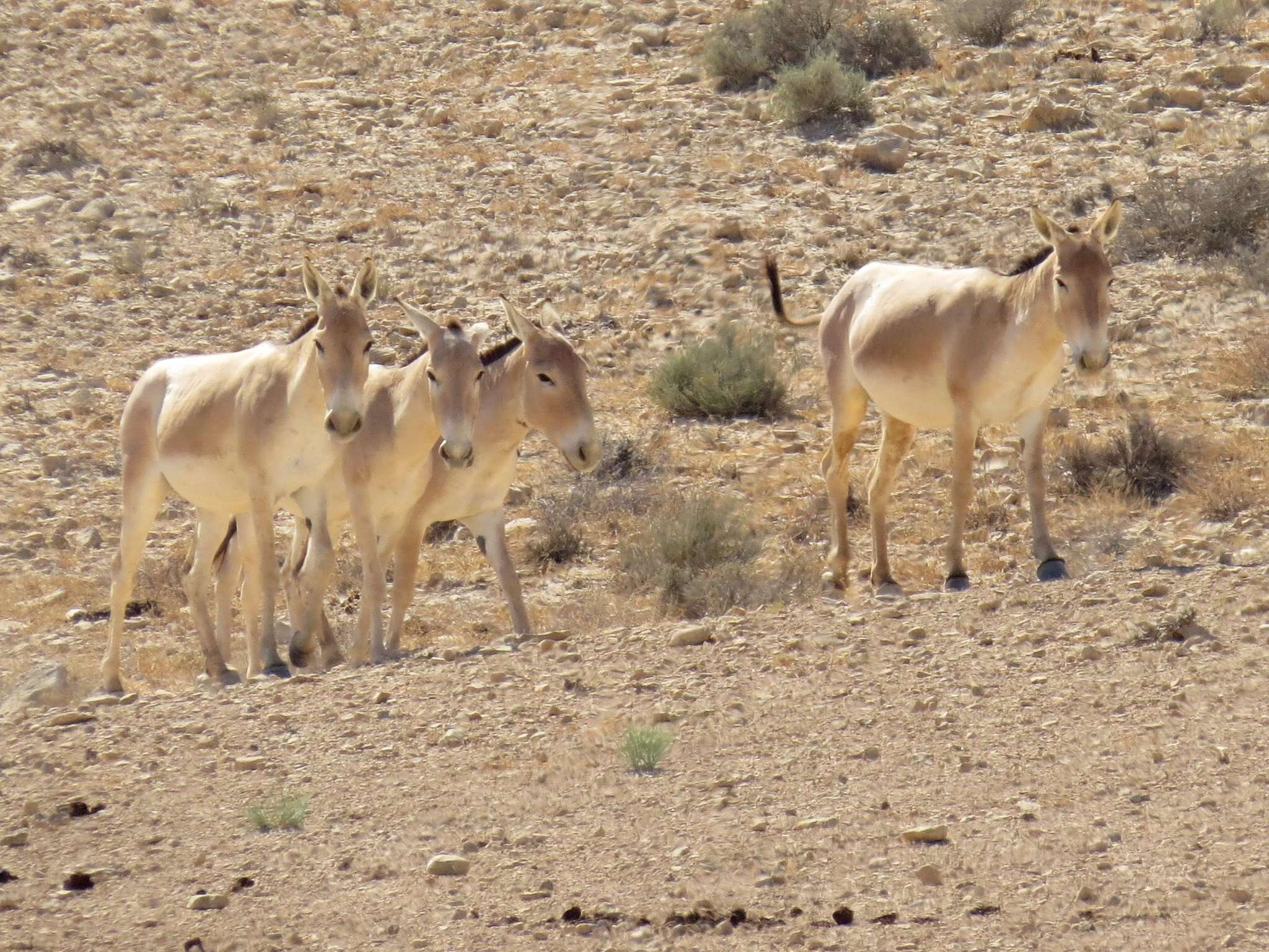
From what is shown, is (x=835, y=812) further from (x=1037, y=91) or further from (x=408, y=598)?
(x=1037, y=91)

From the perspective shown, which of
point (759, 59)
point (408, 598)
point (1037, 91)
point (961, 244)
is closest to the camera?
point (408, 598)

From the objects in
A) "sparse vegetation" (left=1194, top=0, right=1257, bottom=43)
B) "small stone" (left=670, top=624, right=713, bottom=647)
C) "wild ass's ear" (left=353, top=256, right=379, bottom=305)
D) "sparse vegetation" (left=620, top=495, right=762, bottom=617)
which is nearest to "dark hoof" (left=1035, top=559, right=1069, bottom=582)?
"sparse vegetation" (left=620, top=495, right=762, bottom=617)

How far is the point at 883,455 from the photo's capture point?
40.2ft

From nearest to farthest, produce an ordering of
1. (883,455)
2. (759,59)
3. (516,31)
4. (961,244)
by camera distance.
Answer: (883,455), (961,244), (759,59), (516,31)

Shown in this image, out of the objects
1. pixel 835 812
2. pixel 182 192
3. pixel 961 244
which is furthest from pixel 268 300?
pixel 835 812

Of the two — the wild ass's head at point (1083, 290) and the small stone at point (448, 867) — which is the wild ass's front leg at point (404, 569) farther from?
the small stone at point (448, 867)

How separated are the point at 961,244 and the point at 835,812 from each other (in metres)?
14.3

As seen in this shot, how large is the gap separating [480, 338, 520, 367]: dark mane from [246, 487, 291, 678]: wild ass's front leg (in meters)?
1.61

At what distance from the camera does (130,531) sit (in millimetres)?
11570

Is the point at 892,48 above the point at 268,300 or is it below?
above

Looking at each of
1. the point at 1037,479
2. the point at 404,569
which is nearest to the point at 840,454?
the point at 1037,479

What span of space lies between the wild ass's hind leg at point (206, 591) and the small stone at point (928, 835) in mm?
5616

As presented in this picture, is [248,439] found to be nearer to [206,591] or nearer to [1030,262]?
Answer: [206,591]

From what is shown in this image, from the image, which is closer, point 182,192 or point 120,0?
point 182,192
